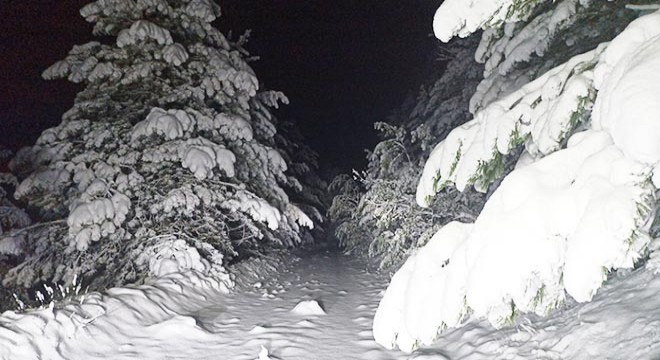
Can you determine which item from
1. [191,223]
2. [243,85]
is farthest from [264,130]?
[191,223]

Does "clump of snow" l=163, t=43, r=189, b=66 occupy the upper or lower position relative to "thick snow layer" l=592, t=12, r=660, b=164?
upper

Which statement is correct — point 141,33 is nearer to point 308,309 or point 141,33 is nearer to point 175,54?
point 175,54

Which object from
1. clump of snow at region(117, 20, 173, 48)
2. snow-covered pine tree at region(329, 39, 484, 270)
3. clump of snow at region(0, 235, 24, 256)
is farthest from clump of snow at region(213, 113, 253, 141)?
clump of snow at region(0, 235, 24, 256)

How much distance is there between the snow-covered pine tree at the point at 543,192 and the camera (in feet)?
4.61

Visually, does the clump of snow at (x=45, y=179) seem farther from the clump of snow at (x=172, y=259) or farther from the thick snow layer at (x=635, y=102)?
the thick snow layer at (x=635, y=102)

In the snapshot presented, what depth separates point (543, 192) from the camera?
5.54 feet

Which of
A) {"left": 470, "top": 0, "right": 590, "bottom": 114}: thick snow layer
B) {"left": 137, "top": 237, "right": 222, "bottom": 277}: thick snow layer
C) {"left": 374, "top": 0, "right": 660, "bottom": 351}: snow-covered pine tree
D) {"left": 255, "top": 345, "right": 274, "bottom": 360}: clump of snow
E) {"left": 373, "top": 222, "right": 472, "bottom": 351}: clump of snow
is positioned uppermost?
{"left": 470, "top": 0, "right": 590, "bottom": 114}: thick snow layer

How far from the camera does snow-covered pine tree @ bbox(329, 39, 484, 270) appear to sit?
999 centimetres

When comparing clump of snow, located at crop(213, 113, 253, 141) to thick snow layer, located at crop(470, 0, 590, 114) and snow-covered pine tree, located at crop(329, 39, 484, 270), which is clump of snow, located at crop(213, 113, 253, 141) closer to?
snow-covered pine tree, located at crop(329, 39, 484, 270)

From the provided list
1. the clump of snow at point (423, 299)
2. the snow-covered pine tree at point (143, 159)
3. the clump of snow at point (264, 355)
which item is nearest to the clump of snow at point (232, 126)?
the snow-covered pine tree at point (143, 159)

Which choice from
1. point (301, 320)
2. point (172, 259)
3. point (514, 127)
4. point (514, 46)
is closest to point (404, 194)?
point (301, 320)

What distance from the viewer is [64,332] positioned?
4.73 meters

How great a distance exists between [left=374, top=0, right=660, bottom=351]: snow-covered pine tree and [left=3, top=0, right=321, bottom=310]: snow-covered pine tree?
6.88 m

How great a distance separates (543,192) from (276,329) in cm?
485
